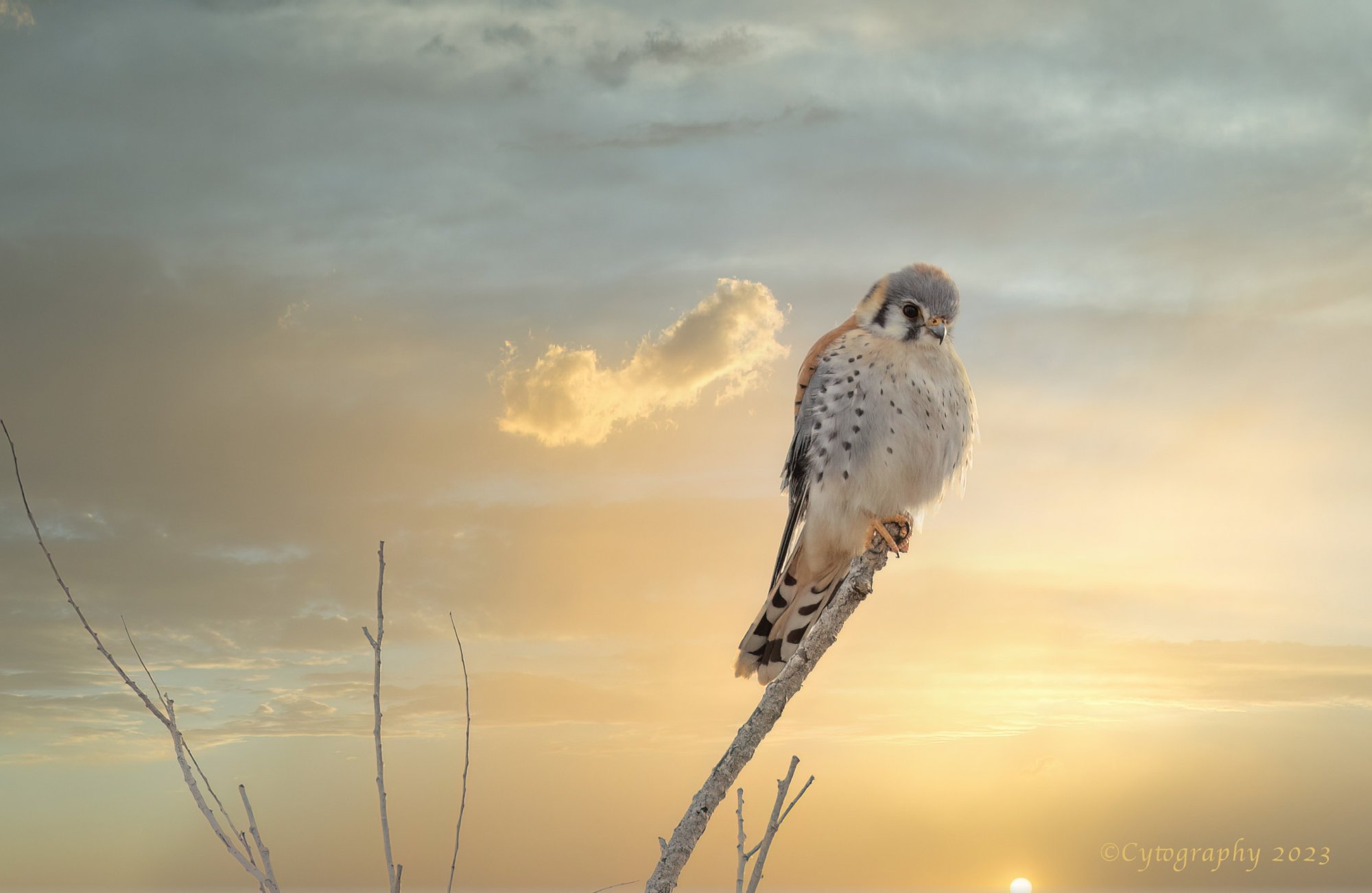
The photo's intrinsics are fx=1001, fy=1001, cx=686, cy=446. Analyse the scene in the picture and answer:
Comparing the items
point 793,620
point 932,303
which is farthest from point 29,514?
point 932,303

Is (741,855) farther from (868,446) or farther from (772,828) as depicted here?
(868,446)

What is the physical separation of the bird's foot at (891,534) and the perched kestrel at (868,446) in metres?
0.01

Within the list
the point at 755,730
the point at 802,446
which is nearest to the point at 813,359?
the point at 802,446

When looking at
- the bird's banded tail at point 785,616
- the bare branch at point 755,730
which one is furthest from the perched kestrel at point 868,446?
the bare branch at point 755,730

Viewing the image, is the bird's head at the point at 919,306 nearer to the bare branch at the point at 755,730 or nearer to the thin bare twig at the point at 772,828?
the bare branch at the point at 755,730

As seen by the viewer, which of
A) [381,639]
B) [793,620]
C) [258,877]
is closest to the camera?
[258,877]

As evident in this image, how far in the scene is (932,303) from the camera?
4.91 meters

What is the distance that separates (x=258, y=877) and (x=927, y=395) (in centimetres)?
346

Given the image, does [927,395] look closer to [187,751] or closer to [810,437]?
[810,437]

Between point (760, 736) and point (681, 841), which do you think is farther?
point (760, 736)

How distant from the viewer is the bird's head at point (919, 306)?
4906 mm

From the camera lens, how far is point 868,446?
15.6 ft

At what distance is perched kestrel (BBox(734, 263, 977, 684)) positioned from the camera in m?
4.72

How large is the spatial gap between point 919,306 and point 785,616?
1652 mm
